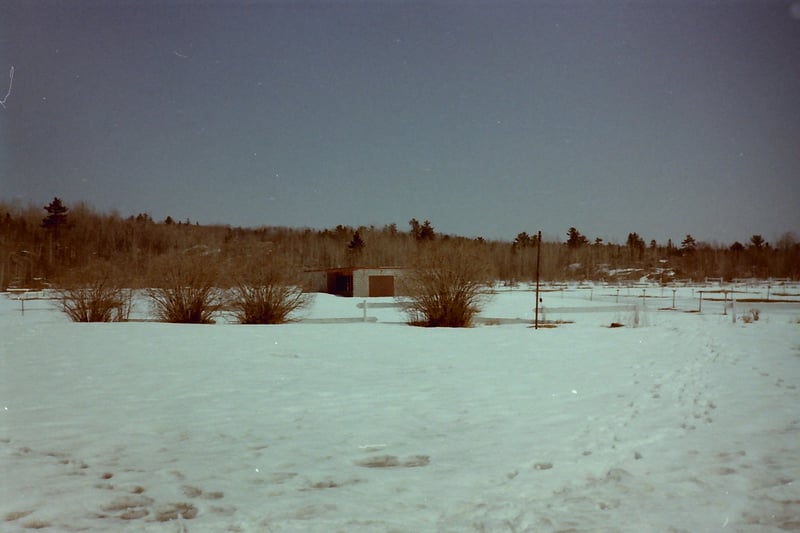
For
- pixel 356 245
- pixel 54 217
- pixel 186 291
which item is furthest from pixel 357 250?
pixel 186 291

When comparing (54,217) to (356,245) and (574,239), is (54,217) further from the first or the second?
(574,239)

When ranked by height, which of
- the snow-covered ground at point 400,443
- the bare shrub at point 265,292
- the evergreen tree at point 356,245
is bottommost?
the snow-covered ground at point 400,443

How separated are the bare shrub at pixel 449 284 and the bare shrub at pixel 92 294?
13427 millimetres

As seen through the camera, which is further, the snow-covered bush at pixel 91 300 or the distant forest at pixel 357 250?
the distant forest at pixel 357 250

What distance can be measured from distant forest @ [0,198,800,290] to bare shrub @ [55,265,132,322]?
34309 millimetres

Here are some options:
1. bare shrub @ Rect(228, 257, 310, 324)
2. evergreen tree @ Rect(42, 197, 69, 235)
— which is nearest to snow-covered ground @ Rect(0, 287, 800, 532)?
bare shrub @ Rect(228, 257, 310, 324)

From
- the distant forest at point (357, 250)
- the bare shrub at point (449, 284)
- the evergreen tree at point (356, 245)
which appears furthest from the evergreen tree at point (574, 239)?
the bare shrub at point (449, 284)

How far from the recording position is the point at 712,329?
21.0 m

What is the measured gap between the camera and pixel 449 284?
2536cm

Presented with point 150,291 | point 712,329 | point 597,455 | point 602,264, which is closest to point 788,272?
point 602,264

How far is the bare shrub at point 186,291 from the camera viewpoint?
25531 mm

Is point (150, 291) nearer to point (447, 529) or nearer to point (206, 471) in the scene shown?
point (206, 471)

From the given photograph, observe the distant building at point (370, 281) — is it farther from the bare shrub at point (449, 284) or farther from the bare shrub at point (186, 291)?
the bare shrub at point (186, 291)

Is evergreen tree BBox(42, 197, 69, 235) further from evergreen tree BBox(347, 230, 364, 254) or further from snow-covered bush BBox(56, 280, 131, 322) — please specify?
snow-covered bush BBox(56, 280, 131, 322)
